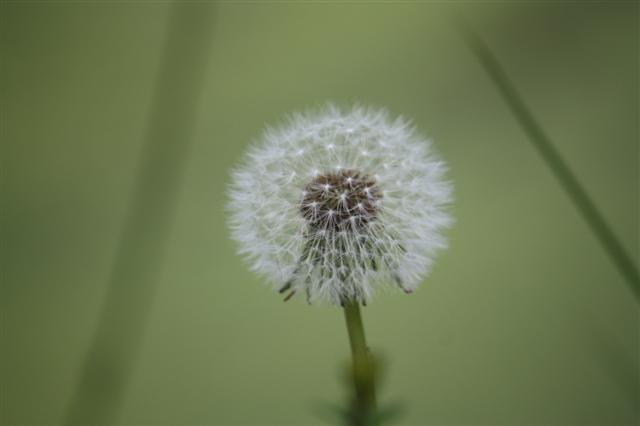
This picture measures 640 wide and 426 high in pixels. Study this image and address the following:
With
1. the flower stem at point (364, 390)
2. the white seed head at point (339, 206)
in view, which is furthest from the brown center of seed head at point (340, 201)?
the flower stem at point (364, 390)

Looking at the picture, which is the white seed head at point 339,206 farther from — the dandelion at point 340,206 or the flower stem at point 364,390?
the flower stem at point 364,390

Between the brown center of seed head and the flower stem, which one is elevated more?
the brown center of seed head

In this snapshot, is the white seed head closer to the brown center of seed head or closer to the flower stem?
the brown center of seed head

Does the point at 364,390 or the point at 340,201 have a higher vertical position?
the point at 340,201

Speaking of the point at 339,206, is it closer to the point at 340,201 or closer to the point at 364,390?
the point at 340,201

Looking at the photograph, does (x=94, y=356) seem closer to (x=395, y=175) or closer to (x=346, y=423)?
(x=346, y=423)

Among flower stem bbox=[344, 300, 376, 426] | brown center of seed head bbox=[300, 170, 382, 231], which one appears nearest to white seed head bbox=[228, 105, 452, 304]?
brown center of seed head bbox=[300, 170, 382, 231]

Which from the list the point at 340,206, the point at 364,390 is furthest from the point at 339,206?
the point at 364,390

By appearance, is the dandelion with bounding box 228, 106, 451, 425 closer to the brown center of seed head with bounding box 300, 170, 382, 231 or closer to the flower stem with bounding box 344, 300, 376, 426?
the brown center of seed head with bounding box 300, 170, 382, 231

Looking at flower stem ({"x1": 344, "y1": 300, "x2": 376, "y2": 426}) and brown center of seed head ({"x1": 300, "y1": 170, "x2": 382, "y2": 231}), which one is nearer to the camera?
flower stem ({"x1": 344, "y1": 300, "x2": 376, "y2": 426})
